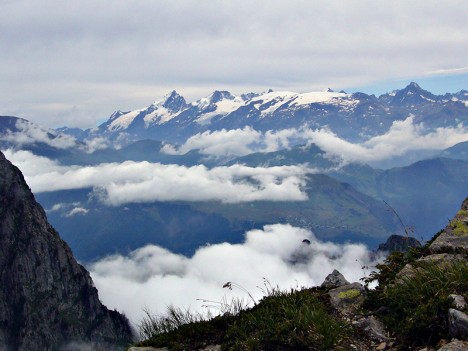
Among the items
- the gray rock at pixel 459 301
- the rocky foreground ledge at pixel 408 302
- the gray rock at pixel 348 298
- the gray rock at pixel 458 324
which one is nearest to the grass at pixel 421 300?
the rocky foreground ledge at pixel 408 302

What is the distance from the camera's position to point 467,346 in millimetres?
7809

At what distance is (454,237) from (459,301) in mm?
4660

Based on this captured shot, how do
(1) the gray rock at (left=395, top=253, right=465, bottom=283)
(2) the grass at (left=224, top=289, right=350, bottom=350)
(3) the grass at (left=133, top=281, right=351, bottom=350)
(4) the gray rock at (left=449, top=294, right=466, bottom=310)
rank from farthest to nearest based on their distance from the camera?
(1) the gray rock at (left=395, top=253, right=465, bottom=283) < (3) the grass at (left=133, top=281, right=351, bottom=350) < (2) the grass at (left=224, top=289, right=350, bottom=350) < (4) the gray rock at (left=449, top=294, right=466, bottom=310)

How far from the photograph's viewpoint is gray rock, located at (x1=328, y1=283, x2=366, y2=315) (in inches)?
432

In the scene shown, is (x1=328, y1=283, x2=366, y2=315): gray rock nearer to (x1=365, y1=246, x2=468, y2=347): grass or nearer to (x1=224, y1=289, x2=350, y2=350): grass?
(x1=365, y1=246, x2=468, y2=347): grass

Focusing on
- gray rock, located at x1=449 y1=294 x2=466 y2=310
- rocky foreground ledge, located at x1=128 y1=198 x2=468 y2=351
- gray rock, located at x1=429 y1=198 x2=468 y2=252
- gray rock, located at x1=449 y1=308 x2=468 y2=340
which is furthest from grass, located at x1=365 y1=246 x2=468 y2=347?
gray rock, located at x1=429 y1=198 x2=468 y2=252

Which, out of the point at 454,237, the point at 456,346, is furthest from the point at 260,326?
the point at 454,237

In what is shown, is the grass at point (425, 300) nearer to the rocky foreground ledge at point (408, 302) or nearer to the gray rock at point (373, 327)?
the rocky foreground ledge at point (408, 302)

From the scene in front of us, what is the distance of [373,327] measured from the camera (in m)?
9.65

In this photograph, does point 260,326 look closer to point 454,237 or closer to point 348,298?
point 348,298

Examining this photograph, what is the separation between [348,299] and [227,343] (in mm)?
3679

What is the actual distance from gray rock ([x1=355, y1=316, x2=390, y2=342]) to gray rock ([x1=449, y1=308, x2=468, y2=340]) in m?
1.45

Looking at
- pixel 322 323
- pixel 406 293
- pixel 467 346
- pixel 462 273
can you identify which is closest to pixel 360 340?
pixel 322 323

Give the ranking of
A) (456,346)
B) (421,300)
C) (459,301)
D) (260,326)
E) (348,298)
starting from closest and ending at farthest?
(456,346)
(459,301)
(421,300)
(260,326)
(348,298)
